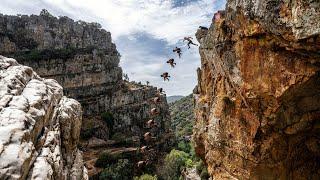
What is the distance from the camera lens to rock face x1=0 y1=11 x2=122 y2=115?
9019 cm

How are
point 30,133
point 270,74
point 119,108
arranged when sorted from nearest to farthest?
1. point 30,133
2. point 270,74
3. point 119,108

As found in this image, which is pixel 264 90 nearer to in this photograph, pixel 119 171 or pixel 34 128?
pixel 34 128

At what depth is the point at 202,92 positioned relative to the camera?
30453 millimetres

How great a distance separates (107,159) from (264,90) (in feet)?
165

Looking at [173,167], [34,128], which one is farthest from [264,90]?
[173,167]

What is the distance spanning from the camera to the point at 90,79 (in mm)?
94062

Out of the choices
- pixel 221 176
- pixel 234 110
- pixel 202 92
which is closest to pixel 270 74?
pixel 234 110

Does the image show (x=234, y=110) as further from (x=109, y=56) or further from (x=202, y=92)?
(x=109, y=56)

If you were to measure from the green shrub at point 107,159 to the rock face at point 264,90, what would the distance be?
40.2 meters

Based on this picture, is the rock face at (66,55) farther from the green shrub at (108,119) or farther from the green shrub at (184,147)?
the green shrub at (184,147)

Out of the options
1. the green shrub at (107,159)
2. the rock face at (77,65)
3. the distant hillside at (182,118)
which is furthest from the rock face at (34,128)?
the distant hillside at (182,118)

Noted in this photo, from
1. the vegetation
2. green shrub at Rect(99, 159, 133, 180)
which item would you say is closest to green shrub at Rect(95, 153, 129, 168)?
green shrub at Rect(99, 159, 133, 180)

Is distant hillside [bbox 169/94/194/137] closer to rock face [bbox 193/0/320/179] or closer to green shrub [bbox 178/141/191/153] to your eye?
green shrub [bbox 178/141/191/153]

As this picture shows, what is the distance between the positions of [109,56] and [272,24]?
88.2 metres
